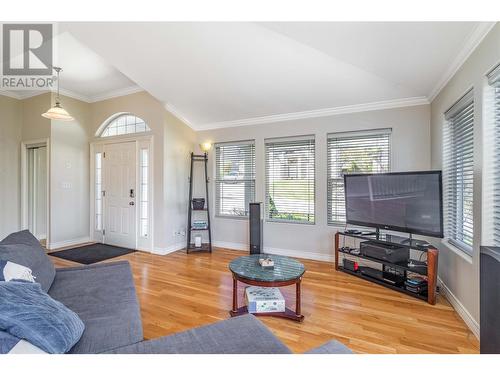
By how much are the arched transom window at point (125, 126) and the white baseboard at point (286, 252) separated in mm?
2473

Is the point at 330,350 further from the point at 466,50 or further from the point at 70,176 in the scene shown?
the point at 70,176

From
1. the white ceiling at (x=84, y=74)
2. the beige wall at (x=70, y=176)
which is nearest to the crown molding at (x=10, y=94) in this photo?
the white ceiling at (x=84, y=74)

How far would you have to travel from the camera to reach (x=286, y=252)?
405cm

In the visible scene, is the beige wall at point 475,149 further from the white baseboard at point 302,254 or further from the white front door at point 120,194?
the white front door at point 120,194

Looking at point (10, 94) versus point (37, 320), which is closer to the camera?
point (37, 320)

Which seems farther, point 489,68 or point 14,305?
point 489,68

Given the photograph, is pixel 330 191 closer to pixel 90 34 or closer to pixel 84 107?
pixel 90 34

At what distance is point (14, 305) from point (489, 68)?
313 cm

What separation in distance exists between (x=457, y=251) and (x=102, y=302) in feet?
10.1

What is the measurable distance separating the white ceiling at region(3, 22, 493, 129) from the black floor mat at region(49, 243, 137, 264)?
2.65 metres

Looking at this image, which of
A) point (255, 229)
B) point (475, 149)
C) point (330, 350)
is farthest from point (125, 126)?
point (475, 149)

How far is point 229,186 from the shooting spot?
→ 4547 millimetres
